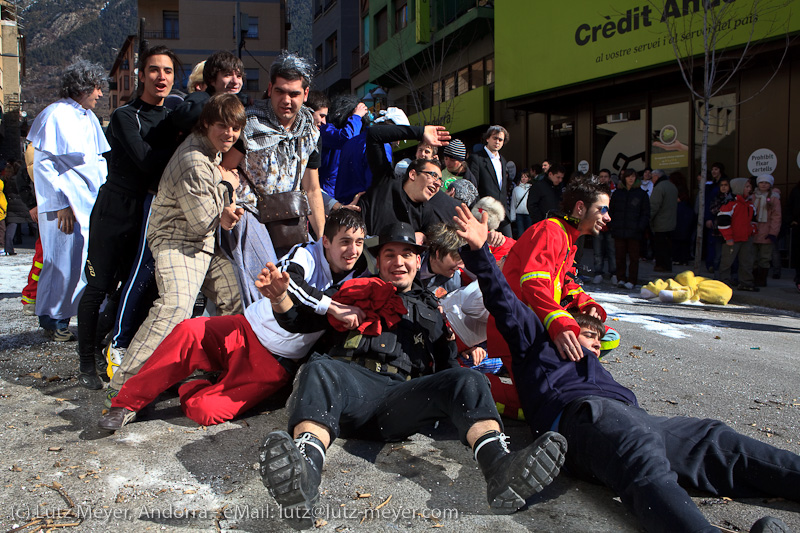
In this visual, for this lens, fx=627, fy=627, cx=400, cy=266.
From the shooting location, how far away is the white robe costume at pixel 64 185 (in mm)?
4617

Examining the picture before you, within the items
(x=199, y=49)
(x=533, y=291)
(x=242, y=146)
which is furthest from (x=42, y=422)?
(x=199, y=49)

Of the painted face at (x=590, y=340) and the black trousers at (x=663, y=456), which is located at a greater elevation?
the painted face at (x=590, y=340)

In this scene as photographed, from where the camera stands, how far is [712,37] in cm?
1138

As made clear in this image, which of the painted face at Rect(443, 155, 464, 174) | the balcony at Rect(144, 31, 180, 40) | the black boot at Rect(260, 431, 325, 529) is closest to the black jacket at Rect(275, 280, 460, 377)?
the black boot at Rect(260, 431, 325, 529)

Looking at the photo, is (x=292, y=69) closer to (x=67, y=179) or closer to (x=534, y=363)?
(x=67, y=179)

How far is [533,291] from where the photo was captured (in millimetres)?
3354

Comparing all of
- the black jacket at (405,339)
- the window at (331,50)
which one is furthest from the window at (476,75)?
the black jacket at (405,339)

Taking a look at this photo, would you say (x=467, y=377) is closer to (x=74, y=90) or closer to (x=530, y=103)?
(x=74, y=90)

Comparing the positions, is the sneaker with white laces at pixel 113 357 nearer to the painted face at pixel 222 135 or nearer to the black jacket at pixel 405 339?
the black jacket at pixel 405 339

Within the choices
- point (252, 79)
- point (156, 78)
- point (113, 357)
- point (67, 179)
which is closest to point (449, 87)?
point (67, 179)

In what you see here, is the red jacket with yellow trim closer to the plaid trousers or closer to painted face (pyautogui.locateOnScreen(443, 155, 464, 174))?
the plaid trousers

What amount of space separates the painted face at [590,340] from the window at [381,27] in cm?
2607

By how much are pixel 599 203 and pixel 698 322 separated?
12.0ft

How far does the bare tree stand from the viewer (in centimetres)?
1078
